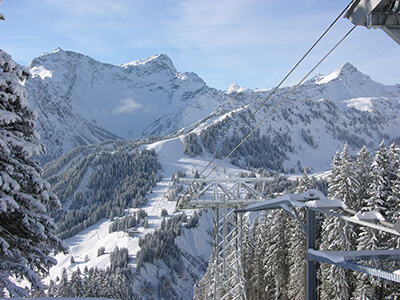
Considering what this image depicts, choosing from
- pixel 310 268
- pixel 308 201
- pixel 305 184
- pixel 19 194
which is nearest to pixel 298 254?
pixel 305 184

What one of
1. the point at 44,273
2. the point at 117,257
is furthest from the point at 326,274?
the point at 117,257

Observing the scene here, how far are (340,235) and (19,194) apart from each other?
19.3 meters

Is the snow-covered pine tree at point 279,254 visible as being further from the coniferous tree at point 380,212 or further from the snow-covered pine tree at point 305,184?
the coniferous tree at point 380,212

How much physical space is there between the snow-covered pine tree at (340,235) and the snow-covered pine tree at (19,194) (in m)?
17.4

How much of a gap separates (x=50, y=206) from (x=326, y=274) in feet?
65.0

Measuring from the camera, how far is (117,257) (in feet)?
315

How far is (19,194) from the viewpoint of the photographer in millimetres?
10516

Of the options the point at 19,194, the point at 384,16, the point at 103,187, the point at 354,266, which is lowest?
the point at 103,187

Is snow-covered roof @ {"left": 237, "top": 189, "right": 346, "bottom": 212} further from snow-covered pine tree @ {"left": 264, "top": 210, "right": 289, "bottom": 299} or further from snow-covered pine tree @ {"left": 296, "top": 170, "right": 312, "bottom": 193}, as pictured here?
snow-covered pine tree @ {"left": 264, "top": 210, "right": 289, "bottom": 299}

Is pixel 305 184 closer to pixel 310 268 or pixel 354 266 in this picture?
pixel 310 268

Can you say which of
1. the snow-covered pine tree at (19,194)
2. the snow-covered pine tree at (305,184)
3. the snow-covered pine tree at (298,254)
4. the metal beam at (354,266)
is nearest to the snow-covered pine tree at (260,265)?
the snow-covered pine tree at (298,254)

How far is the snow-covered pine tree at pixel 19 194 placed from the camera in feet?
32.6

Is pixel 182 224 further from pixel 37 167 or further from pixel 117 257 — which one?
pixel 37 167

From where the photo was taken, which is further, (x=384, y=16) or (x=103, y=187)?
(x=103, y=187)
